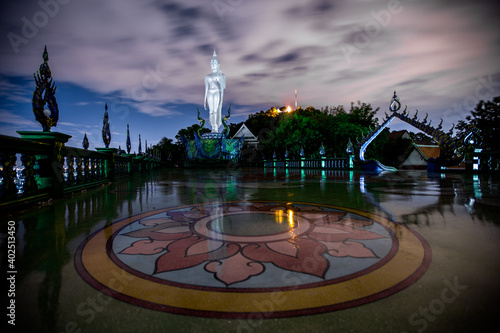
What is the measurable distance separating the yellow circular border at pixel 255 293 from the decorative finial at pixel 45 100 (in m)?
4.39

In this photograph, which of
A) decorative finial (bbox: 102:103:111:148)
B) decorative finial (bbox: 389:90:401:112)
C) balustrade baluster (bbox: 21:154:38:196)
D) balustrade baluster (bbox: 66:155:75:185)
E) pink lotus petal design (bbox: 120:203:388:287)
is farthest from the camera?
decorative finial (bbox: 389:90:401:112)

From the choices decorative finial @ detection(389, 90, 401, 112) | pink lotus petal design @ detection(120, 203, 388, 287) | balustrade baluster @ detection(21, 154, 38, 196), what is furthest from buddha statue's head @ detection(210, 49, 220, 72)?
pink lotus petal design @ detection(120, 203, 388, 287)

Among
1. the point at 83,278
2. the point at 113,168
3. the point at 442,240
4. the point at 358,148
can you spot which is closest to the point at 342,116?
the point at 358,148

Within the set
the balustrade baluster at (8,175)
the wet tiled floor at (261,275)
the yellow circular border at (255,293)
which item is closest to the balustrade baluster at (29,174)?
the balustrade baluster at (8,175)

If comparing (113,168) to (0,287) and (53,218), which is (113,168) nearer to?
(53,218)

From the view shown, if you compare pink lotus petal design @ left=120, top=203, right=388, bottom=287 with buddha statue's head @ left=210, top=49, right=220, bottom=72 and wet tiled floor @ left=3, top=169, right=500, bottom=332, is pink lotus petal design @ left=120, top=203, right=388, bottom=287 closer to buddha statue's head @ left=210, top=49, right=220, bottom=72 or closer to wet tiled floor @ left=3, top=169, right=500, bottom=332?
wet tiled floor @ left=3, top=169, right=500, bottom=332

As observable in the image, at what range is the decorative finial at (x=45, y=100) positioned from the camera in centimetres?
473

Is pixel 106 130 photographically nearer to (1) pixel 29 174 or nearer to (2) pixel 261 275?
(1) pixel 29 174

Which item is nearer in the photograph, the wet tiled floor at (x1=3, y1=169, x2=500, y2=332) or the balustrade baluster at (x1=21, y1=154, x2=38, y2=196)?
the wet tiled floor at (x1=3, y1=169, x2=500, y2=332)

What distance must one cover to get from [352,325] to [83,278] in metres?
1.63

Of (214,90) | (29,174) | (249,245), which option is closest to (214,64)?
(214,90)

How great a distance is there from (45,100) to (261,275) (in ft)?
18.2

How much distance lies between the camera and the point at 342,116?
25609mm

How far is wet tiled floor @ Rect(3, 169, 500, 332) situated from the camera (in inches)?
46.6
